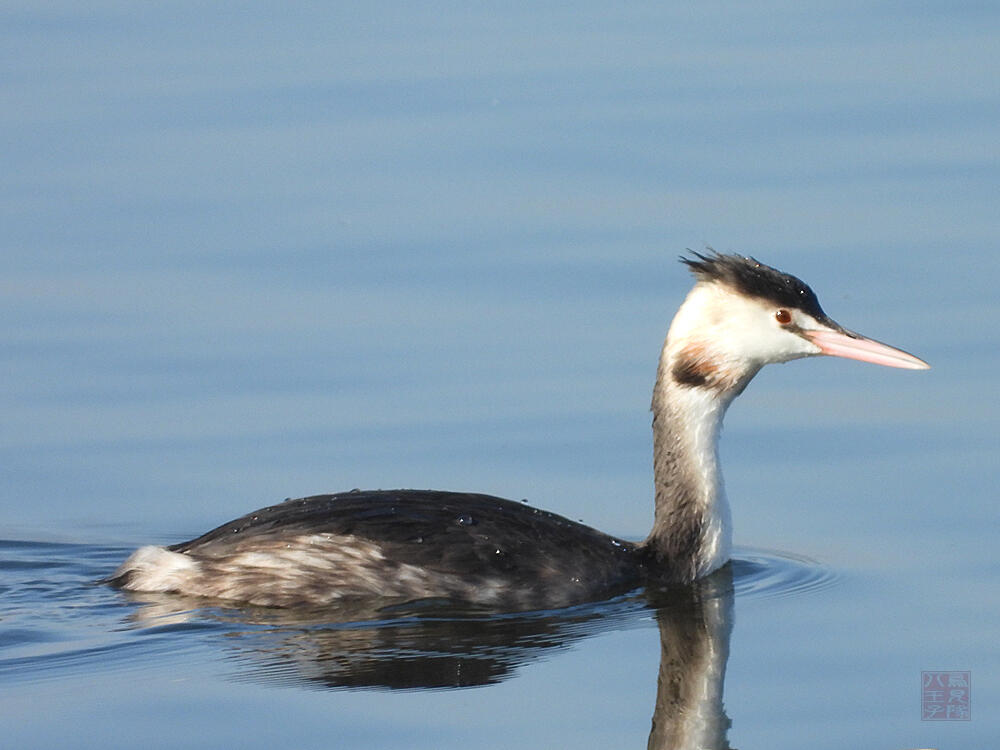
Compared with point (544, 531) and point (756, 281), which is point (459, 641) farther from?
point (756, 281)

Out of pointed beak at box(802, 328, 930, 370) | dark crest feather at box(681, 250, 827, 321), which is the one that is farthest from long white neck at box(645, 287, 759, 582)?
pointed beak at box(802, 328, 930, 370)

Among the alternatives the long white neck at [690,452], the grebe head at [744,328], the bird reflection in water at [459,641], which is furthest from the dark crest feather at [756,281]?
the bird reflection in water at [459,641]

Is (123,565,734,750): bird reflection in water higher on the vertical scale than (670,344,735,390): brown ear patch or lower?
lower

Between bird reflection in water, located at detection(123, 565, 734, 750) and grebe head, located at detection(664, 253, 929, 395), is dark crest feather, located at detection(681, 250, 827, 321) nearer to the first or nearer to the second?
grebe head, located at detection(664, 253, 929, 395)

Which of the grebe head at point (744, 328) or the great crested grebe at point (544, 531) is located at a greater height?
the grebe head at point (744, 328)

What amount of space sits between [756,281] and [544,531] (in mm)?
1489

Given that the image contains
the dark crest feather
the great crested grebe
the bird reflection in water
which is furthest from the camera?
the dark crest feather

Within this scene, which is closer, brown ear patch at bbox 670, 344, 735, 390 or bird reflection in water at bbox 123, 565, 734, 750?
bird reflection in water at bbox 123, 565, 734, 750

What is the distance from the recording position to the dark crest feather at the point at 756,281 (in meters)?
9.87

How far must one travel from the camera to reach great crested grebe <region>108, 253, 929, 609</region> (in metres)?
9.32

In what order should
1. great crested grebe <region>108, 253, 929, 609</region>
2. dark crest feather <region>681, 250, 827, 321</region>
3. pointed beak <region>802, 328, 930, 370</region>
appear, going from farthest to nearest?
pointed beak <region>802, 328, 930, 370</region> → dark crest feather <region>681, 250, 827, 321</region> → great crested grebe <region>108, 253, 929, 609</region>

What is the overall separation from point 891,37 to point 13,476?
8.37m

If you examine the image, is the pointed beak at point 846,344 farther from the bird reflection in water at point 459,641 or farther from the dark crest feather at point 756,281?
the bird reflection in water at point 459,641

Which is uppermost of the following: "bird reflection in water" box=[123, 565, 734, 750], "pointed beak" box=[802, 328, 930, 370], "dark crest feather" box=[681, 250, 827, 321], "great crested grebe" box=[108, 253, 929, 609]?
"dark crest feather" box=[681, 250, 827, 321]
